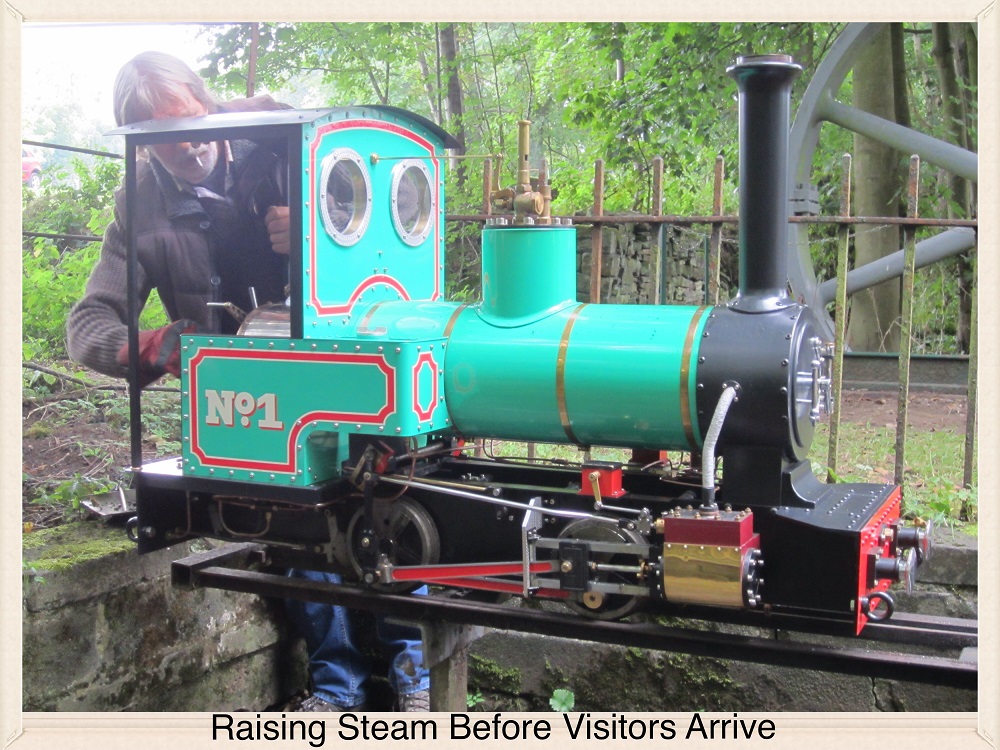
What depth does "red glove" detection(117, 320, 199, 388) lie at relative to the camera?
3951 mm

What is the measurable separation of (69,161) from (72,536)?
3.03 meters

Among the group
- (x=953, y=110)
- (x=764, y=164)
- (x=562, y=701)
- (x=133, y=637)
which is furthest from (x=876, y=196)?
(x=133, y=637)

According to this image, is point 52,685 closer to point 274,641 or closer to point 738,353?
point 274,641

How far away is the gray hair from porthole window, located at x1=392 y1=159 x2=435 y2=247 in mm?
1189

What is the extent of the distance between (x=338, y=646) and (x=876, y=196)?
20.7ft

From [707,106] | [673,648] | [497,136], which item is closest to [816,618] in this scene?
[673,648]

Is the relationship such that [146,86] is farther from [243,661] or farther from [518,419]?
[243,661]

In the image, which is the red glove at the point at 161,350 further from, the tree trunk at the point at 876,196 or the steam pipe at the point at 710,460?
the tree trunk at the point at 876,196

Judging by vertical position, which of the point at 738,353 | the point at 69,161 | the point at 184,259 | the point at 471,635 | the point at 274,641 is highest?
the point at 69,161

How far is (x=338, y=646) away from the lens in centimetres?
460

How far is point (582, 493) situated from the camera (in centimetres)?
320

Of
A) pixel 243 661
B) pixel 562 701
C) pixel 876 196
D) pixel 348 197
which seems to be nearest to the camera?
pixel 348 197

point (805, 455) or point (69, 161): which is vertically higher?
point (69, 161)

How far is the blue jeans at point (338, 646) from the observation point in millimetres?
4512
